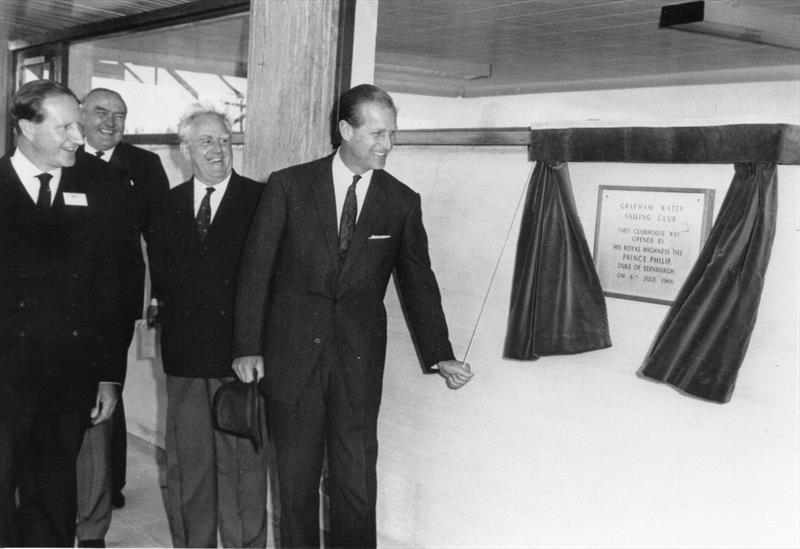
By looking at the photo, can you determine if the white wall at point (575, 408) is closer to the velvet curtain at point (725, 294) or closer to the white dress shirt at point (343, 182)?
the velvet curtain at point (725, 294)

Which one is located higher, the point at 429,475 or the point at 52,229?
the point at 52,229

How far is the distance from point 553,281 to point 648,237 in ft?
1.19

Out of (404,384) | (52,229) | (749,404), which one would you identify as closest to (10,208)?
(52,229)

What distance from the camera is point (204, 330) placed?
3209 millimetres

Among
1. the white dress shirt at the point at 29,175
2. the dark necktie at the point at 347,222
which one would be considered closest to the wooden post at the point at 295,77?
the dark necktie at the point at 347,222

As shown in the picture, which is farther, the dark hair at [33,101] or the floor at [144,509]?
the floor at [144,509]

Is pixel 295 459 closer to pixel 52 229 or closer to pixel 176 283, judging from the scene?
pixel 176 283

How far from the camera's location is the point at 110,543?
145 inches

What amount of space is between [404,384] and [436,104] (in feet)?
3.80

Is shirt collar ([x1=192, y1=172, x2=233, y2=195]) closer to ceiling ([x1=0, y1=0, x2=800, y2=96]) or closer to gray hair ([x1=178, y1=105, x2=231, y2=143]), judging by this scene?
gray hair ([x1=178, y1=105, x2=231, y2=143])

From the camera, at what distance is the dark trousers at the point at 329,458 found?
2.99 metres

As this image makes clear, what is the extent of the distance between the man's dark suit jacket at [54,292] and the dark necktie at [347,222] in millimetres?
746

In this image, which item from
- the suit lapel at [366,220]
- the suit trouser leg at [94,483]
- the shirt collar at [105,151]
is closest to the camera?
the suit lapel at [366,220]

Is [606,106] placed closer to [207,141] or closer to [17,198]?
[207,141]
